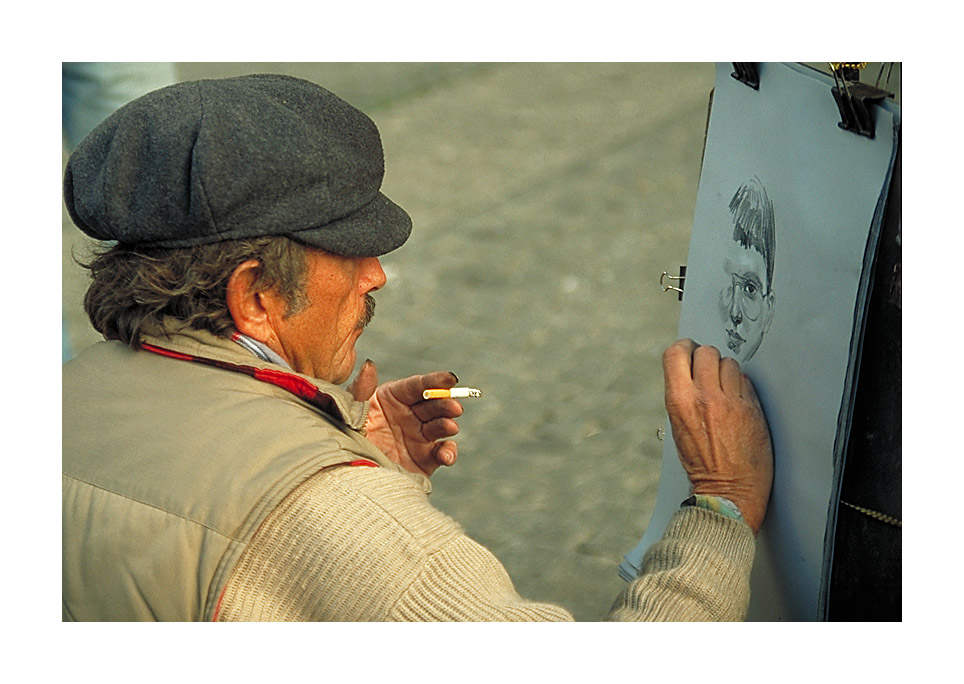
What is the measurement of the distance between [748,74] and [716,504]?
0.55 m

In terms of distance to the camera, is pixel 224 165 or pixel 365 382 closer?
pixel 224 165

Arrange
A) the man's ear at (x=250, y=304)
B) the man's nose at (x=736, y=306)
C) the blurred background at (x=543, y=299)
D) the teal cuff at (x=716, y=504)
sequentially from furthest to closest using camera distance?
1. the blurred background at (x=543, y=299)
2. the man's nose at (x=736, y=306)
3. the teal cuff at (x=716, y=504)
4. the man's ear at (x=250, y=304)

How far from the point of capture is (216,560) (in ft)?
3.06

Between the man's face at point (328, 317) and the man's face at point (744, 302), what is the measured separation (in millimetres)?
482

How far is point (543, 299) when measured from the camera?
280 centimetres

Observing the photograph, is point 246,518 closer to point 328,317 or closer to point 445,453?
point 328,317

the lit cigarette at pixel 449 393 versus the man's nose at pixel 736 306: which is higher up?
the man's nose at pixel 736 306

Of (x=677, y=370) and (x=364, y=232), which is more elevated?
(x=364, y=232)

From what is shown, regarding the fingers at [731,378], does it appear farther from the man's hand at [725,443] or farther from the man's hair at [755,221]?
the man's hair at [755,221]

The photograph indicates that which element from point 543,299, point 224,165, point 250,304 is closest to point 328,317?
point 250,304

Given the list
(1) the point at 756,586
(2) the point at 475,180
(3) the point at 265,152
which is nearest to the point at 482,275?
(2) the point at 475,180

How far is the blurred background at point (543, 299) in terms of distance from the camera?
2.30 metres

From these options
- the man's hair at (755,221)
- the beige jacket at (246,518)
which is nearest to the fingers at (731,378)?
the man's hair at (755,221)
